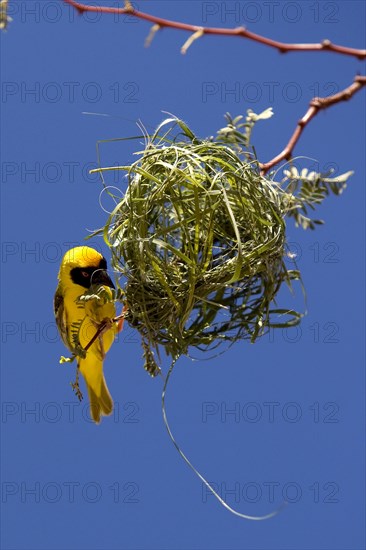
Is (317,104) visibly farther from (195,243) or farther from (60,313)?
(60,313)

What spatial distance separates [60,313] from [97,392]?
416 mm

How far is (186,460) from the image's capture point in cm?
172

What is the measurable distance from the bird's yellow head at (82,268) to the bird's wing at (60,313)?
0.07m

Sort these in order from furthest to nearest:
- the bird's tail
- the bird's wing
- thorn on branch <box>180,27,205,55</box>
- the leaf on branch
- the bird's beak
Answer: the bird's tail
the bird's wing
the bird's beak
the leaf on branch
thorn on branch <box>180,27,205,55</box>

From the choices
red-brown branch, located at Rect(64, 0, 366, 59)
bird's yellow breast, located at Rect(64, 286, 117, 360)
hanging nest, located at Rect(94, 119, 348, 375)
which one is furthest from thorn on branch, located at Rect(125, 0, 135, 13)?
bird's yellow breast, located at Rect(64, 286, 117, 360)

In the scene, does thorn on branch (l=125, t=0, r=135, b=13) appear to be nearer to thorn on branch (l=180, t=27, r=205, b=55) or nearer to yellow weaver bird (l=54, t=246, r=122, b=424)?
thorn on branch (l=180, t=27, r=205, b=55)

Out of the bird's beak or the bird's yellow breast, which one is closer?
the bird's yellow breast

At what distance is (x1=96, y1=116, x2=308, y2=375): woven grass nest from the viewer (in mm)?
1864

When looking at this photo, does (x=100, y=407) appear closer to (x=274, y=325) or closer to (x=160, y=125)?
(x=274, y=325)

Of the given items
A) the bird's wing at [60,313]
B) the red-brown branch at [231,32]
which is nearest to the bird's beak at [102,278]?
the bird's wing at [60,313]

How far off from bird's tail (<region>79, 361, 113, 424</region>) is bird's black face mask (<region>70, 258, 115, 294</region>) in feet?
1.51

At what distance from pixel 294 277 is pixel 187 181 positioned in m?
0.38

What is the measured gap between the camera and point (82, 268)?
2.51 metres

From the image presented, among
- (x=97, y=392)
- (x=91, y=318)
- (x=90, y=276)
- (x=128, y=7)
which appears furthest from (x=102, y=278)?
(x=128, y=7)
